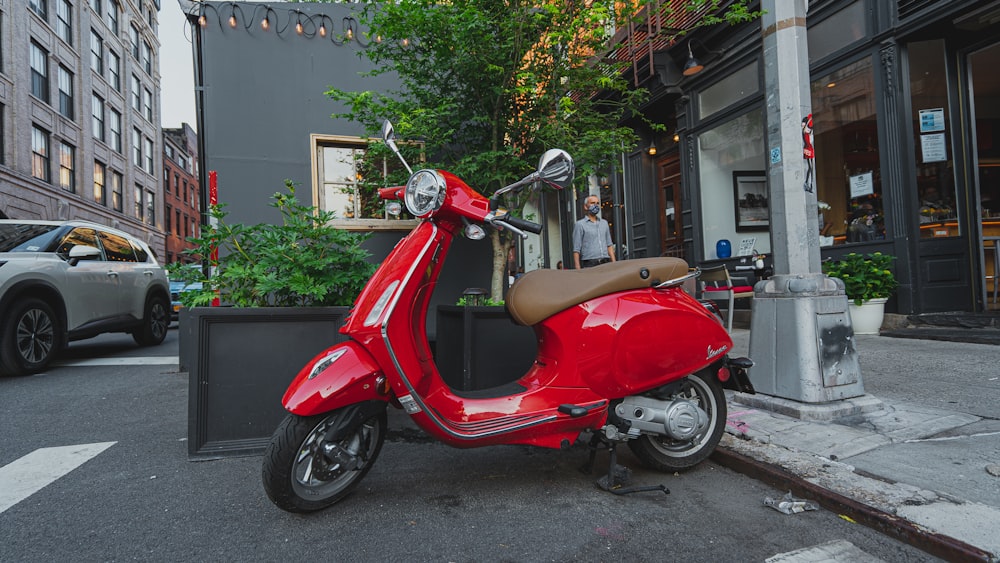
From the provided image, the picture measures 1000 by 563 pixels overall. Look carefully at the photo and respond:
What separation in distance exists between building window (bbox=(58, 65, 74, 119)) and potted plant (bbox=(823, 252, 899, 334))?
31.7 metres

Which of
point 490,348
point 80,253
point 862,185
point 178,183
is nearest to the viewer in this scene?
point 490,348

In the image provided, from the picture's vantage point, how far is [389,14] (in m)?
4.80

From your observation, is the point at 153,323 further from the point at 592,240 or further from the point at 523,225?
the point at 523,225

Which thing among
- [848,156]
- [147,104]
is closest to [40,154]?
[147,104]

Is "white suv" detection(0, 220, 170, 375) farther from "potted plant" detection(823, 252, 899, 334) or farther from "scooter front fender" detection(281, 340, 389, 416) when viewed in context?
"potted plant" detection(823, 252, 899, 334)

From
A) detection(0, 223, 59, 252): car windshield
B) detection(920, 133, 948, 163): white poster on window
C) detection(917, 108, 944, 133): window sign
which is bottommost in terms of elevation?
detection(0, 223, 59, 252): car windshield

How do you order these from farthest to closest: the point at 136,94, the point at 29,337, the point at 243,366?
the point at 136,94 → the point at 29,337 → the point at 243,366

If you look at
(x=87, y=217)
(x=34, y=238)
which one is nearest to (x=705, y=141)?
(x=34, y=238)

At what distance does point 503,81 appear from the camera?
5168 millimetres

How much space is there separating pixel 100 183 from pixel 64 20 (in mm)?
7871

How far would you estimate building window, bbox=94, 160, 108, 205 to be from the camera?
2758 centimetres

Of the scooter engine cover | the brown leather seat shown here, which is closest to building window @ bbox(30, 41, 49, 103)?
the brown leather seat

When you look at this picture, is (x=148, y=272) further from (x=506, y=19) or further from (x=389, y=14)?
(x=506, y=19)

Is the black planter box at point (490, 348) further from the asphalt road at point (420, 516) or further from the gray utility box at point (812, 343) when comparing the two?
the gray utility box at point (812, 343)
